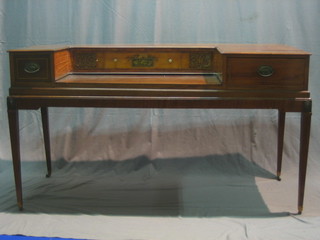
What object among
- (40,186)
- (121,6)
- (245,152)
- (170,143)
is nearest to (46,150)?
(40,186)

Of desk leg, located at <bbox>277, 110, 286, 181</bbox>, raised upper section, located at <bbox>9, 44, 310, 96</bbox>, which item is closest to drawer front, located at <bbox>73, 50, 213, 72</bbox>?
raised upper section, located at <bbox>9, 44, 310, 96</bbox>

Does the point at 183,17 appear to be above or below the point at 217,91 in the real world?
above

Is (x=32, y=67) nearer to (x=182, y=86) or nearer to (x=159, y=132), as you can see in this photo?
(x=182, y=86)

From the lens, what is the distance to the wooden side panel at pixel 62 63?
2442mm

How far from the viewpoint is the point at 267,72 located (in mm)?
2332

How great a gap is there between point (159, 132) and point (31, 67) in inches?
47.5

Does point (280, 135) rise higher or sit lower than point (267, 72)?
lower

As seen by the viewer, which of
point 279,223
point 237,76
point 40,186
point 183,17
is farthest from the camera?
point 183,17

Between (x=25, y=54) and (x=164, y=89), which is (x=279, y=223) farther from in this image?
(x=25, y=54)

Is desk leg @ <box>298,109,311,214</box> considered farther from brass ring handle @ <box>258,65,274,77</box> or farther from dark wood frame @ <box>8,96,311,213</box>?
brass ring handle @ <box>258,65,274,77</box>

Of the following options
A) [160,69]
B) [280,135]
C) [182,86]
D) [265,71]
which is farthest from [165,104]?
[280,135]

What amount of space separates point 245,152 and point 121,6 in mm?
1247

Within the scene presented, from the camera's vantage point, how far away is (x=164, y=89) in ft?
7.79

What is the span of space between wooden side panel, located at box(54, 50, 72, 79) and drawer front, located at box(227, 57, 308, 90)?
820 millimetres
